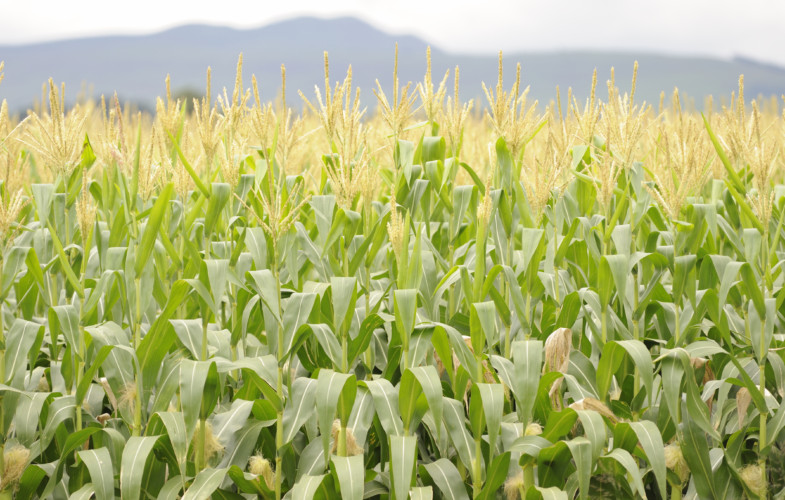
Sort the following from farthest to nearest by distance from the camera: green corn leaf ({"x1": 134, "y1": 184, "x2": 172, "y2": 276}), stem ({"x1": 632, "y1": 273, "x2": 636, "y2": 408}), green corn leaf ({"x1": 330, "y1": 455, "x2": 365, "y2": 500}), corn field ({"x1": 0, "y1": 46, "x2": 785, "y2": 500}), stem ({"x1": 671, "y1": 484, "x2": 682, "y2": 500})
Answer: stem ({"x1": 632, "y1": 273, "x2": 636, "y2": 408}), stem ({"x1": 671, "y1": 484, "x2": 682, "y2": 500}), green corn leaf ({"x1": 134, "y1": 184, "x2": 172, "y2": 276}), corn field ({"x1": 0, "y1": 46, "x2": 785, "y2": 500}), green corn leaf ({"x1": 330, "y1": 455, "x2": 365, "y2": 500})

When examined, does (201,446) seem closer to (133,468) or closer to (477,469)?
(133,468)

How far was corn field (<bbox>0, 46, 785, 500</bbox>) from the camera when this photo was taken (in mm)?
3125

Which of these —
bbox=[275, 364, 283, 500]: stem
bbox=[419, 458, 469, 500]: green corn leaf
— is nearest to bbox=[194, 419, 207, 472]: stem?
bbox=[275, 364, 283, 500]: stem

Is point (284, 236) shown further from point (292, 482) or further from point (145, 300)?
point (292, 482)

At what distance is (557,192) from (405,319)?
160 cm

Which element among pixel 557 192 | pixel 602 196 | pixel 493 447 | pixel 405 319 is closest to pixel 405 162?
pixel 557 192

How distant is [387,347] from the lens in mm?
3805

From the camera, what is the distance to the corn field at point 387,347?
3125 millimetres

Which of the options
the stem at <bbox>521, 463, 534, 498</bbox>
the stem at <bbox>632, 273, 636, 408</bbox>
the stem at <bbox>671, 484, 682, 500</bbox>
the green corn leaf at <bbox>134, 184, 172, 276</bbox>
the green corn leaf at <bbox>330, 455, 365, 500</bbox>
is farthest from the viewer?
the stem at <bbox>632, 273, 636, 408</bbox>

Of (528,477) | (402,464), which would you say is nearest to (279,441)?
(402,464)

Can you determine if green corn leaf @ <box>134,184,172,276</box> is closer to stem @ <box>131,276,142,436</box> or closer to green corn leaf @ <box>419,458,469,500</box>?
stem @ <box>131,276,142,436</box>

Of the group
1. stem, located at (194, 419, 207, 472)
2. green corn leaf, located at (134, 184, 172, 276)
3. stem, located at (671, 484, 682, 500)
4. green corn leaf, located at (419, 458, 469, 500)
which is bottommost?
stem, located at (671, 484, 682, 500)

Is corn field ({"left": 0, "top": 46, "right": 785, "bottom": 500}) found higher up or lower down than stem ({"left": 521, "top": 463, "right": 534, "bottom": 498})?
higher up

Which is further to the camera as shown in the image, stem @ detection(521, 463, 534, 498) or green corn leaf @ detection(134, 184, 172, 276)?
green corn leaf @ detection(134, 184, 172, 276)
